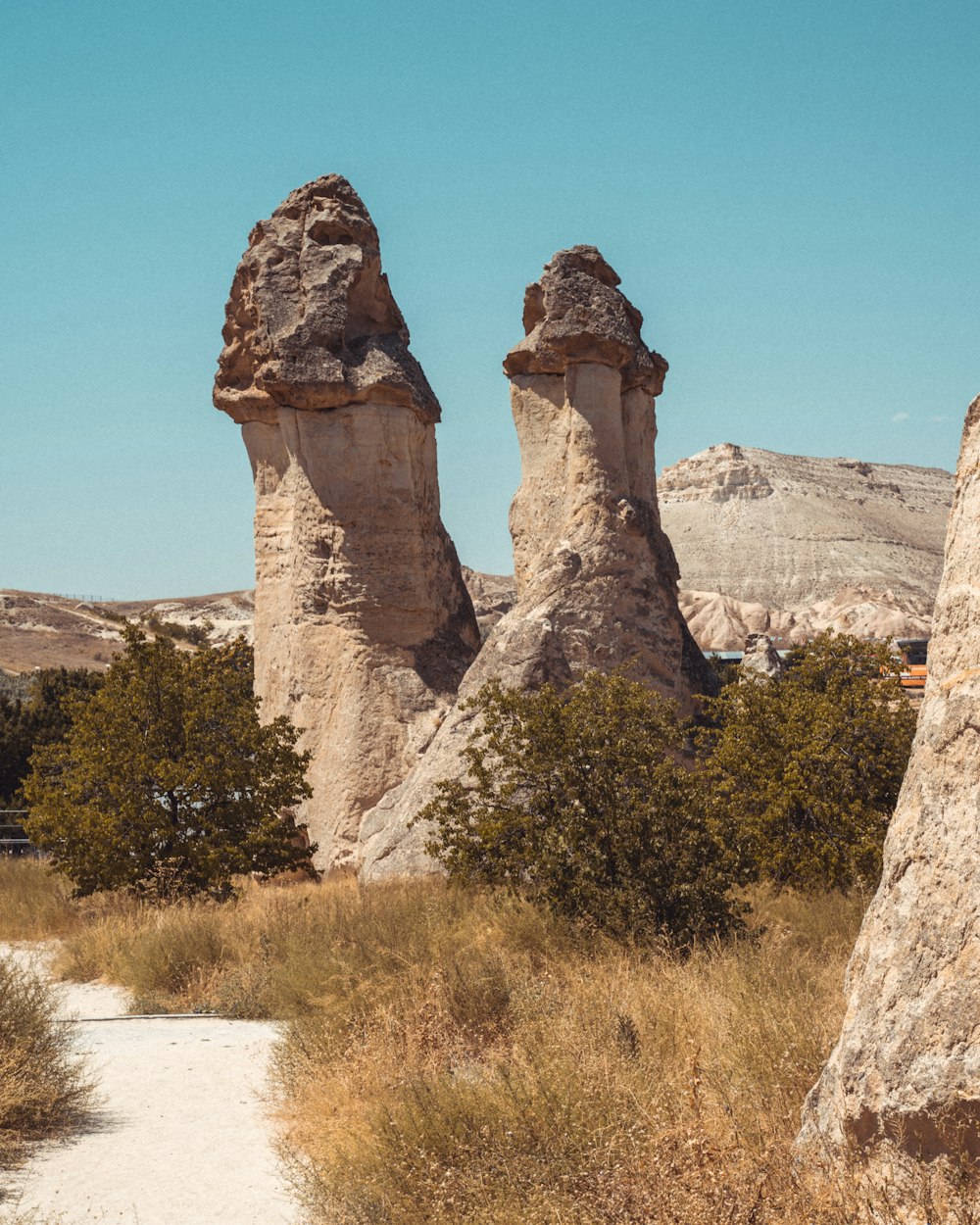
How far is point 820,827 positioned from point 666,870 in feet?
8.46

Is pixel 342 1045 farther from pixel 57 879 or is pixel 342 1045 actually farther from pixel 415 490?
pixel 415 490

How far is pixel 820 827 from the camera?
423 inches

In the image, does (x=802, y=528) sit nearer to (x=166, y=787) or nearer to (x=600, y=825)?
(x=166, y=787)

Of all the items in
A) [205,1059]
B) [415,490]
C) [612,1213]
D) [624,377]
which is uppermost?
[624,377]

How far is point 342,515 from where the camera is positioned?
16.7 m

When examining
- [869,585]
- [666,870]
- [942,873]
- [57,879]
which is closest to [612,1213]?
[942,873]

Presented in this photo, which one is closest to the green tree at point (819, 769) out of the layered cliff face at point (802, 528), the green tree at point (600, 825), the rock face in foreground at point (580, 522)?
the green tree at point (600, 825)

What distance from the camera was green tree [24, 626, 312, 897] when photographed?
12.2 metres

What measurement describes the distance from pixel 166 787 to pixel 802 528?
97.3 m

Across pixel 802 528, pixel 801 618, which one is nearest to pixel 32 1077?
pixel 801 618

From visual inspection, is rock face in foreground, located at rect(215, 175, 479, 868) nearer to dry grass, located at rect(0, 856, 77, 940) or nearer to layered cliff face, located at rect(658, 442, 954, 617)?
dry grass, located at rect(0, 856, 77, 940)

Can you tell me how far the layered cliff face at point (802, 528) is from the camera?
306ft

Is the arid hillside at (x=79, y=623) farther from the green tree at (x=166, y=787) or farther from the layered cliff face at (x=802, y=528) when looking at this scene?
the green tree at (x=166, y=787)

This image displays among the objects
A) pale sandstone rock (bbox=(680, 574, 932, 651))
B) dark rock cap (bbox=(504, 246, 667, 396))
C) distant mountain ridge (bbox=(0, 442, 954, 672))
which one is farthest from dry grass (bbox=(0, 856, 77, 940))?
pale sandstone rock (bbox=(680, 574, 932, 651))
